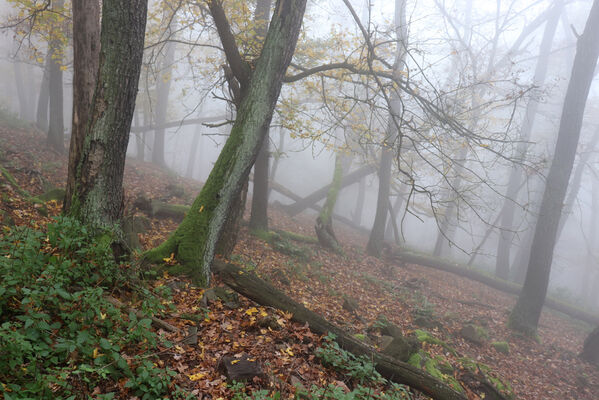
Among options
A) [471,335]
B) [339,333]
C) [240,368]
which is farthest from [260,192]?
[240,368]

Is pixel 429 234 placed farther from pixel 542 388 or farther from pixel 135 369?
pixel 135 369

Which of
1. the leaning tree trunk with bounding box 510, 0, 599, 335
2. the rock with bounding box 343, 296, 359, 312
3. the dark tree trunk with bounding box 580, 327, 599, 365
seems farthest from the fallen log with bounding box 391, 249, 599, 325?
the rock with bounding box 343, 296, 359, 312

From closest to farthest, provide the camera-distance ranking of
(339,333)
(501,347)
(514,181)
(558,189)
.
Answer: (339,333) < (501,347) < (558,189) < (514,181)

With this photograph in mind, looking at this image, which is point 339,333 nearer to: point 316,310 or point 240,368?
point 240,368

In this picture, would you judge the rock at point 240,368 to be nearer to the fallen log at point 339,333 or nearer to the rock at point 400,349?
the fallen log at point 339,333

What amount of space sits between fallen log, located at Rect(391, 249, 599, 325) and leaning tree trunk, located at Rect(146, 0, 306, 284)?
10.2 m

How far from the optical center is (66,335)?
2.82 meters

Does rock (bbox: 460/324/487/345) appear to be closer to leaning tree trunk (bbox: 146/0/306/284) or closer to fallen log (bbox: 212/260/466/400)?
fallen log (bbox: 212/260/466/400)

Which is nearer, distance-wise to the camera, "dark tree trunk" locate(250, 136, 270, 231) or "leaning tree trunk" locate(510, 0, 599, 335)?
"dark tree trunk" locate(250, 136, 270, 231)

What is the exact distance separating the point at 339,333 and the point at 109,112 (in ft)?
13.3

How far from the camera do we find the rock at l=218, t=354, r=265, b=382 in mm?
3131

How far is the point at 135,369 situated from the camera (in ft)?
9.48

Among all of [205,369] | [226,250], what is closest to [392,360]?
[205,369]

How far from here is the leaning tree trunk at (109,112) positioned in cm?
397
